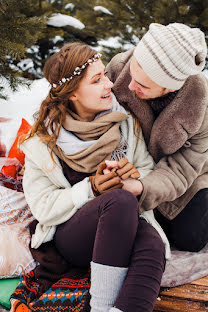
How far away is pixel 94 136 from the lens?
1.75 m

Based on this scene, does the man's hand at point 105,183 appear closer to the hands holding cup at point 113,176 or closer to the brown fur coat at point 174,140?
the hands holding cup at point 113,176

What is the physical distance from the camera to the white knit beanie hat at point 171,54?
147cm

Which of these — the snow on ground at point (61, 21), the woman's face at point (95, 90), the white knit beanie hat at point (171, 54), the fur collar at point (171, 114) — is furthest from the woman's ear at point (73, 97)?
the snow on ground at point (61, 21)

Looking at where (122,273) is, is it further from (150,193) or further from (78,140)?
(78,140)

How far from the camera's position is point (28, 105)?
2.87 metres

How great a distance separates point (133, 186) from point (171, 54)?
0.61 metres

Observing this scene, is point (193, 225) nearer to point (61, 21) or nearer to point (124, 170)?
point (124, 170)

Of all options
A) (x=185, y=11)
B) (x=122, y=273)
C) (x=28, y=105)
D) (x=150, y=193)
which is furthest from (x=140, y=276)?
(x=185, y=11)

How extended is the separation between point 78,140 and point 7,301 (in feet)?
2.69

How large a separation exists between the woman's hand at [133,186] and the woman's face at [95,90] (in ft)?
1.32

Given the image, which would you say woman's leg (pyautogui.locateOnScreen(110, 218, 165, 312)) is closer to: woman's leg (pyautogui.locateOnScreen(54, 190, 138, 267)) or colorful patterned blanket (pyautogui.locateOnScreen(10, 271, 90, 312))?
woman's leg (pyautogui.locateOnScreen(54, 190, 138, 267))

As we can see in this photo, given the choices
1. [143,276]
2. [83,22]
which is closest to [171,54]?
[143,276]

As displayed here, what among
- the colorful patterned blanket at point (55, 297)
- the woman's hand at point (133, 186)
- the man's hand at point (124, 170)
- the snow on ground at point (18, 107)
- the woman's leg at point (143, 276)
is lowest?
the colorful patterned blanket at point (55, 297)

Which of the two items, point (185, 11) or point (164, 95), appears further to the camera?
point (185, 11)
